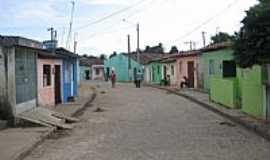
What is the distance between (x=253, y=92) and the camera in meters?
17.9

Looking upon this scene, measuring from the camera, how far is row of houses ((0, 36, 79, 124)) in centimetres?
1551

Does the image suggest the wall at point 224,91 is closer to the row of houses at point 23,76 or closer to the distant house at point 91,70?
the row of houses at point 23,76

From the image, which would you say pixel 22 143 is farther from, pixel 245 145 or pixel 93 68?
pixel 93 68

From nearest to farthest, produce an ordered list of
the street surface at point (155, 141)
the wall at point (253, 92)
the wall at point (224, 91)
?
the street surface at point (155, 141) < the wall at point (253, 92) < the wall at point (224, 91)

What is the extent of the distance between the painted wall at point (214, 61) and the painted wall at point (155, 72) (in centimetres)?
2188

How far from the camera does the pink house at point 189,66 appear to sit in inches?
1704

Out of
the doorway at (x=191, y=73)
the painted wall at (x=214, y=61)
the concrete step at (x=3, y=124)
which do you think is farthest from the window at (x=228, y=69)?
the concrete step at (x=3, y=124)

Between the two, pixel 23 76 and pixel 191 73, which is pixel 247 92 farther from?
pixel 191 73

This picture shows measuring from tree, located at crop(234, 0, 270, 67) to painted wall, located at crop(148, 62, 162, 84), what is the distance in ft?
156

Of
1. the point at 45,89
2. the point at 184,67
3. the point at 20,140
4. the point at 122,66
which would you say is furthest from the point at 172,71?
the point at 20,140

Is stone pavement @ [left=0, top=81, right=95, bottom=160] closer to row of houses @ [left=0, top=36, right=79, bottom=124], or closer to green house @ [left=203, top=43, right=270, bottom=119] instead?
row of houses @ [left=0, top=36, right=79, bottom=124]

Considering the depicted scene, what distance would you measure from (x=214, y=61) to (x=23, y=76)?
67.3ft

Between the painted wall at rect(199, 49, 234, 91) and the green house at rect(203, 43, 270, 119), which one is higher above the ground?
the painted wall at rect(199, 49, 234, 91)

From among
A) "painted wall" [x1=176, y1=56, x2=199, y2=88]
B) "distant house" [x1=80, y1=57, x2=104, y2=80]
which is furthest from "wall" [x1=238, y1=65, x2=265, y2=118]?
"distant house" [x1=80, y1=57, x2=104, y2=80]
